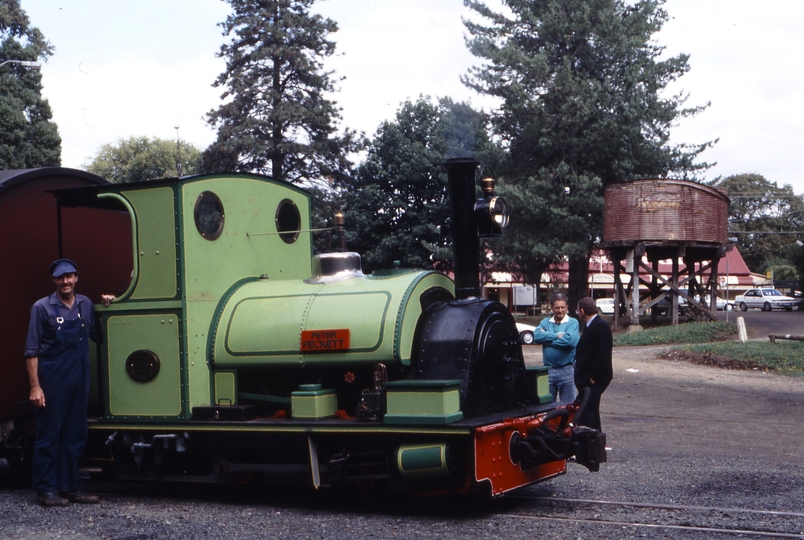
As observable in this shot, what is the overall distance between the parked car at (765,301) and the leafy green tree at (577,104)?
90.4 feet

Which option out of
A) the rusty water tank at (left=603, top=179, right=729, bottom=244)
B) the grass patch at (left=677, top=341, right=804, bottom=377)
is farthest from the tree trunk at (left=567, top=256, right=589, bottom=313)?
the grass patch at (left=677, top=341, right=804, bottom=377)

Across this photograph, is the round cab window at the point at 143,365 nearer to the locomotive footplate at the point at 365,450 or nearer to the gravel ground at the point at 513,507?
the locomotive footplate at the point at 365,450

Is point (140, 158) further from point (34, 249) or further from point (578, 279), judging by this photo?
point (34, 249)

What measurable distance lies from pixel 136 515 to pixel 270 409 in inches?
48.9

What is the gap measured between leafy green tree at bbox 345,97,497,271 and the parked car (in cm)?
3066

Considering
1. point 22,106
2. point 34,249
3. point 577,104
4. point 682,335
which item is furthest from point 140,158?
point 34,249

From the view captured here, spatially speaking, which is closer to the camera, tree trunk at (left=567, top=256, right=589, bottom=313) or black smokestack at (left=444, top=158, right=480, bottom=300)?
black smokestack at (left=444, top=158, right=480, bottom=300)

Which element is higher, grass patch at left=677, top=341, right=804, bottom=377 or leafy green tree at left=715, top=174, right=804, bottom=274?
leafy green tree at left=715, top=174, right=804, bottom=274

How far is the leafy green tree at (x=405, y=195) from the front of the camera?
31.0 meters

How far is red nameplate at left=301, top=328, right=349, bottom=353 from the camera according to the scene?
6.26 metres

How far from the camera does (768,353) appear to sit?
18.7 meters

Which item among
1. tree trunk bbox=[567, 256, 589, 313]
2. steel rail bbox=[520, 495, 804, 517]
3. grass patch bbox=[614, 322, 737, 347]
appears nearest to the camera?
steel rail bbox=[520, 495, 804, 517]

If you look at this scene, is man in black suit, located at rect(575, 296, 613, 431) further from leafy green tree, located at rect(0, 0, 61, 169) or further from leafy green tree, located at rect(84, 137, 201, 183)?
leafy green tree, located at rect(84, 137, 201, 183)

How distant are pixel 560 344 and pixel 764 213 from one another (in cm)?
7580
